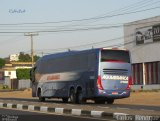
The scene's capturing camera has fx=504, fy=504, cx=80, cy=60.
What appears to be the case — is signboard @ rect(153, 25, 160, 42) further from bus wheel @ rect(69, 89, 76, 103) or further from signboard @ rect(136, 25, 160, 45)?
bus wheel @ rect(69, 89, 76, 103)

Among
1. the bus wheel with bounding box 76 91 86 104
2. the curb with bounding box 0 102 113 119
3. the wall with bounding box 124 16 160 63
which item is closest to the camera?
the curb with bounding box 0 102 113 119

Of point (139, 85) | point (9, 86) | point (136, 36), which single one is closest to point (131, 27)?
point (136, 36)

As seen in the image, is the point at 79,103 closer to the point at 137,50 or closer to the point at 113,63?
the point at 113,63

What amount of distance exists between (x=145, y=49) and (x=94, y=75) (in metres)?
27.1

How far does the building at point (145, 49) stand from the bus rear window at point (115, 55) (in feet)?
75.4

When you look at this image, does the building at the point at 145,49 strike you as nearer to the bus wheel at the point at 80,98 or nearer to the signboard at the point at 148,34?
the signboard at the point at 148,34

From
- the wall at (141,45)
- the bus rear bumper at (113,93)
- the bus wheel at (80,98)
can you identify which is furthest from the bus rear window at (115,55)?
the wall at (141,45)

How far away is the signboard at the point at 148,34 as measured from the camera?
53688 mm

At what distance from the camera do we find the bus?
29.2m

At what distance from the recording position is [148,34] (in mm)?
55094

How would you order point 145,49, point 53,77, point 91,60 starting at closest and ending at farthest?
point 91,60 → point 53,77 → point 145,49

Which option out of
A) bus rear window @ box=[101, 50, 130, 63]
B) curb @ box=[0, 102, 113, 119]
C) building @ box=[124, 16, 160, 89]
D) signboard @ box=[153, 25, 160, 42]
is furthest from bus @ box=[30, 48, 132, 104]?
signboard @ box=[153, 25, 160, 42]

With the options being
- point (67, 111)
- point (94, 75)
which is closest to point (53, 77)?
point (94, 75)

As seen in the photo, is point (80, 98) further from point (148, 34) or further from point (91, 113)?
point (148, 34)
